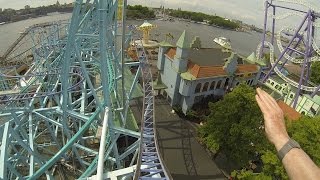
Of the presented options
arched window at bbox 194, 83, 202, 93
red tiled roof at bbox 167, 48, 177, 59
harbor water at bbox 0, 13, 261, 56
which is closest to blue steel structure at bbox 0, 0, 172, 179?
red tiled roof at bbox 167, 48, 177, 59

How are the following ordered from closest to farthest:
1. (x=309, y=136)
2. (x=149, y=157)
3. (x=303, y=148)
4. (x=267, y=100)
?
(x=267, y=100) < (x=149, y=157) < (x=303, y=148) < (x=309, y=136)

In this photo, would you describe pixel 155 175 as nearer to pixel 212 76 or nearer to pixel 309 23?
pixel 212 76

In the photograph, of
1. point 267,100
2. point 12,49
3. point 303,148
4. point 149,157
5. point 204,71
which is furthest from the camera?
point 12,49

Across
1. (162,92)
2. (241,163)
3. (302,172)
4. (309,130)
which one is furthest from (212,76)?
(302,172)

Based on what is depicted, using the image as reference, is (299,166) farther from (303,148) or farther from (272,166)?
(303,148)

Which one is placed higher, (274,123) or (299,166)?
(274,123)

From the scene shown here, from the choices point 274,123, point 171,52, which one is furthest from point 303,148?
point 171,52
